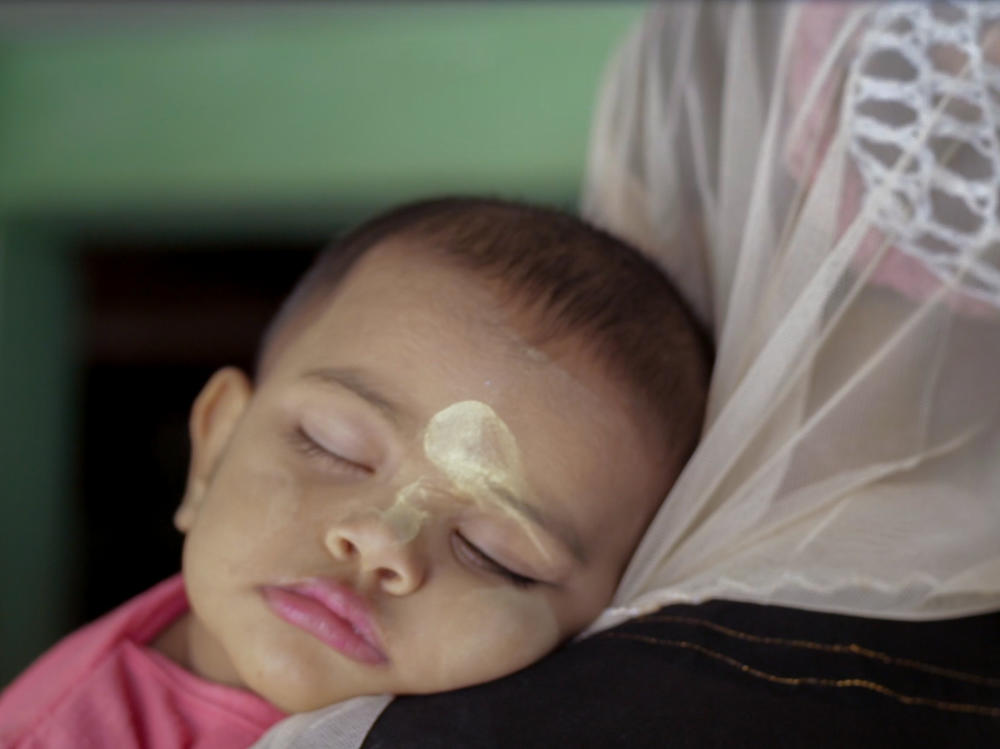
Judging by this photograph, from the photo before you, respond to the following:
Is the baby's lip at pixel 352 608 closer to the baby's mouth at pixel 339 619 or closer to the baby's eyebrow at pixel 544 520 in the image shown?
the baby's mouth at pixel 339 619

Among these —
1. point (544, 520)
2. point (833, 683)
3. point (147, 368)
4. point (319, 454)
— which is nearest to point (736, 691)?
point (833, 683)

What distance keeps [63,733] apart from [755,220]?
552 millimetres

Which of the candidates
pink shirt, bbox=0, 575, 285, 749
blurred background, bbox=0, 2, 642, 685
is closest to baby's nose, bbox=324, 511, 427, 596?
→ pink shirt, bbox=0, 575, 285, 749

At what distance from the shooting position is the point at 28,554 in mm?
2061

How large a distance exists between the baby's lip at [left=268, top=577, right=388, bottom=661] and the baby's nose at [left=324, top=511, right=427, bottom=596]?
0.01m

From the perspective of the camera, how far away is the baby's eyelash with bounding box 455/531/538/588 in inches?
26.5

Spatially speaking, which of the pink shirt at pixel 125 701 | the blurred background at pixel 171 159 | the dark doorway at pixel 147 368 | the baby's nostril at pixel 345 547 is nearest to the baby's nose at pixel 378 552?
the baby's nostril at pixel 345 547

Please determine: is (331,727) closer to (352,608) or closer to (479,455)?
(352,608)

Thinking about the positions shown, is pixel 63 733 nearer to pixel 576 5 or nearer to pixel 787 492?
pixel 787 492

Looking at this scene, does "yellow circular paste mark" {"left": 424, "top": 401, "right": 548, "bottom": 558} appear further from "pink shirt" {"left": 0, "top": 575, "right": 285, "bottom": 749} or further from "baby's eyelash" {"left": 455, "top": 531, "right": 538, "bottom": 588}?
"pink shirt" {"left": 0, "top": 575, "right": 285, "bottom": 749}

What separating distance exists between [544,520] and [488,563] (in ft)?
0.14

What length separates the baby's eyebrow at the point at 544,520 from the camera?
671mm

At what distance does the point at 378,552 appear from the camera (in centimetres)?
63

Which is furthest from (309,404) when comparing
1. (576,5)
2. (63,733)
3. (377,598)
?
(576,5)
